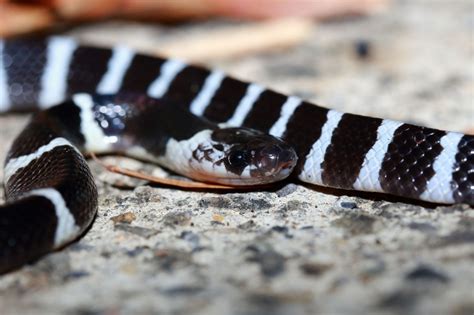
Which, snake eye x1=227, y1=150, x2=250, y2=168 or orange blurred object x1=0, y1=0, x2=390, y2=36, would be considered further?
orange blurred object x1=0, y1=0, x2=390, y2=36

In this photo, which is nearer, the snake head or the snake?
the snake

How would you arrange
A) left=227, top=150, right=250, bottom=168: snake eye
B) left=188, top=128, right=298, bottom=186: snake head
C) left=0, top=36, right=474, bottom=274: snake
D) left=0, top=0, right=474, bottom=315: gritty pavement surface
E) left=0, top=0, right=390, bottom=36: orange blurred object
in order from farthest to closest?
left=0, top=0, right=390, bottom=36: orange blurred object, left=227, top=150, right=250, bottom=168: snake eye, left=188, top=128, right=298, bottom=186: snake head, left=0, top=36, right=474, bottom=274: snake, left=0, top=0, right=474, bottom=315: gritty pavement surface

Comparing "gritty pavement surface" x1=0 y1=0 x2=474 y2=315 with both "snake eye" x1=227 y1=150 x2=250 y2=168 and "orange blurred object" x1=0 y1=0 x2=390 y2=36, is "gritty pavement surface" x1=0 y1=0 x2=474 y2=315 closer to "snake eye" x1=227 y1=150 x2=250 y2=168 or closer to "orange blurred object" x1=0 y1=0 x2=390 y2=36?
"snake eye" x1=227 y1=150 x2=250 y2=168

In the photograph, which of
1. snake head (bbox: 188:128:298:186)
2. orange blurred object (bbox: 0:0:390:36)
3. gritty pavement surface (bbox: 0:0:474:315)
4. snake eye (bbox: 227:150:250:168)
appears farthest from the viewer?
orange blurred object (bbox: 0:0:390:36)

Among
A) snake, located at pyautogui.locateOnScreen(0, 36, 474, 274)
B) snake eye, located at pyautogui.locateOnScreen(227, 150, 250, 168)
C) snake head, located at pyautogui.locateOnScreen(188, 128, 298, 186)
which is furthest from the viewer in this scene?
snake eye, located at pyautogui.locateOnScreen(227, 150, 250, 168)

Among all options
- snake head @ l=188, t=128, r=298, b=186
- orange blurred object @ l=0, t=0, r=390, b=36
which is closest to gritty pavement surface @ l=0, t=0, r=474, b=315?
snake head @ l=188, t=128, r=298, b=186

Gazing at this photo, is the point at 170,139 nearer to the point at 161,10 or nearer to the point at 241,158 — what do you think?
the point at 241,158

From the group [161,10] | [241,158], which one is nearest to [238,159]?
[241,158]
